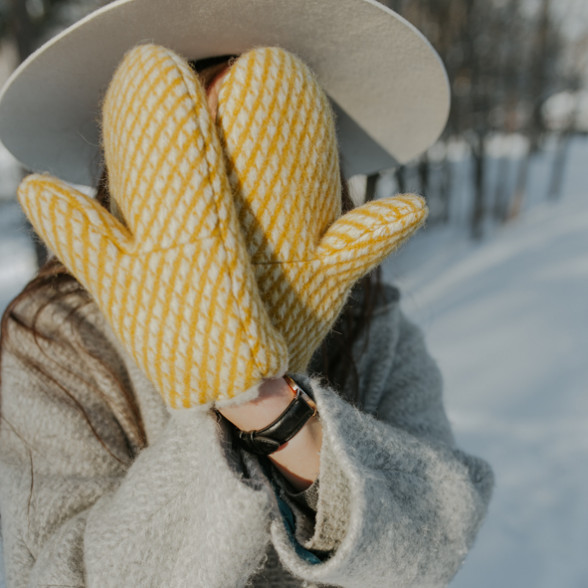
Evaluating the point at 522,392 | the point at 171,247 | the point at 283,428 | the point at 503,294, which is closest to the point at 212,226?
the point at 171,247

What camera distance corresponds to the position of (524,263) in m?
6.16

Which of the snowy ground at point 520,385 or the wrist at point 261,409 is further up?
the wrist at point 261,409

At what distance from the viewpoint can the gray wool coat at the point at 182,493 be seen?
0.67 m

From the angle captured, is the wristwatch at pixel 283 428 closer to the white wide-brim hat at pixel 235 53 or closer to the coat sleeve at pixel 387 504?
the coat sleeve at pixel 387 504

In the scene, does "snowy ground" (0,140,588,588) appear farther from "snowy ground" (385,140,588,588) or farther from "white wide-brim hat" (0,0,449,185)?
"white wide-brim hat" (0,0,449,185)

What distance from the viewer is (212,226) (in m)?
0.60

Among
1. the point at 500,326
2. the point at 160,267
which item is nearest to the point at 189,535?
the point at 160,267

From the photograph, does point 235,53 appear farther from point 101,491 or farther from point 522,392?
point 522,392

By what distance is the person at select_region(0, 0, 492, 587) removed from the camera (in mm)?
616

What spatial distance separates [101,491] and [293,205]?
530mm

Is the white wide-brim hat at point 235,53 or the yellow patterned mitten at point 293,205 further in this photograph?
the white wide-brim hat at point 235,53

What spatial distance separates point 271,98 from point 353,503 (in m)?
0.53

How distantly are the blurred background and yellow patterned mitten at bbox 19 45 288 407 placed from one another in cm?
43

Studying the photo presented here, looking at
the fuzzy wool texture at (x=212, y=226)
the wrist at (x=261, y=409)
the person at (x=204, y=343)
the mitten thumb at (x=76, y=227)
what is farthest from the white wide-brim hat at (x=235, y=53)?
the wrist at (x=261, y=409)
